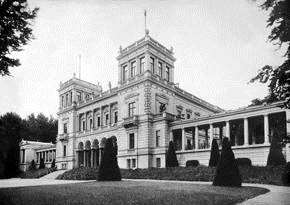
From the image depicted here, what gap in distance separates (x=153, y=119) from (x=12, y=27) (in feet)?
105

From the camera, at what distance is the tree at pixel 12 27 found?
43.9 feet

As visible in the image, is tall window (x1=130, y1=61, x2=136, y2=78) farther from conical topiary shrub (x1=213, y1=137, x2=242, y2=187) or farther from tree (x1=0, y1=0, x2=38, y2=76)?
tree (x1=0, y1=0, x2=38, y2=76)

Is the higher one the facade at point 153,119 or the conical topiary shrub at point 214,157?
the facade at point 153,119

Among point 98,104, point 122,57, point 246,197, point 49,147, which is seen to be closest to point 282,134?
point 246,197

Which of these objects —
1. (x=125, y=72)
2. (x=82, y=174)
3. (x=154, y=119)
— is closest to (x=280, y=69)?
(x=82, y=174)

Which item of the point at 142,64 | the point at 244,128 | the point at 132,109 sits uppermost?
the point at 142,64

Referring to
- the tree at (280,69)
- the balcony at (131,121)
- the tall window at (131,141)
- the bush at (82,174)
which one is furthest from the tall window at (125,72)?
the tree at (280,69)

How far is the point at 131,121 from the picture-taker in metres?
45.2

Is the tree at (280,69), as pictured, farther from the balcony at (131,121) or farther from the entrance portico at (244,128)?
the balcony at (131,121)

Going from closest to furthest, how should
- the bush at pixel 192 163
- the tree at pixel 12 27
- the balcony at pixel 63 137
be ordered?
1. the tree at pixel 12 27
2. the bush at pixel 192 163
3. the balcony at pixel 63 137

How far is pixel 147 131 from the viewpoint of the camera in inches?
1734

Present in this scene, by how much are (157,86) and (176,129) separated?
6.48 metres

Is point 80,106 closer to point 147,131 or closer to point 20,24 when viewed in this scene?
point 147,131

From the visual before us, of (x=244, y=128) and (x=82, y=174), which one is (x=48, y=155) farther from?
(x=244, y=128)
